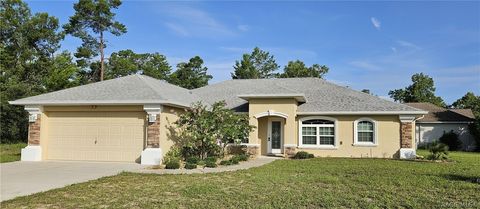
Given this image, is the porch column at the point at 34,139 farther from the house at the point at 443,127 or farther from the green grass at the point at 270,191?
the house at the point at 443,127

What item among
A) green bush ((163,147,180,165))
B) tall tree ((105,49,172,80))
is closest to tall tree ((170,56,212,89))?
tall tree ((105,49,172,80))

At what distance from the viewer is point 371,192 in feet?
30.7

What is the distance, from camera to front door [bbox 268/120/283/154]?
72.3 ft

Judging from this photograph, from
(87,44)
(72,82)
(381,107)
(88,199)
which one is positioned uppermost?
(87,44)

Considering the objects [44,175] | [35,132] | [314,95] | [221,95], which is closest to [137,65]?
[221,95]

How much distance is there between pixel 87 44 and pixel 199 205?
113ft

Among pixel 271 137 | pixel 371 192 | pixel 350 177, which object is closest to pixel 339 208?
pixel 371 192

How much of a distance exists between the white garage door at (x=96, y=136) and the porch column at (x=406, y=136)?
13.2m

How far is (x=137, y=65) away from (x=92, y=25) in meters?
8.46

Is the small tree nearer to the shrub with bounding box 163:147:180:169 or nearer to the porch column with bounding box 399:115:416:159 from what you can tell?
the shrub with bounding box 163:147:180:169

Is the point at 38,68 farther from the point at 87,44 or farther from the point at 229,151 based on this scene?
the point at 229,151

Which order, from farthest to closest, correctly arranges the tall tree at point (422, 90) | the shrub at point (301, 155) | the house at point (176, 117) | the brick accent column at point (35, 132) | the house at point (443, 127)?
the tall tree at point (422, 90), the house at point (443, 127), the shrub at point (301, 155), the brick accent column at point (35, 132), the house at point (176, 117)

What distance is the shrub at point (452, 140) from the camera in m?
32.8

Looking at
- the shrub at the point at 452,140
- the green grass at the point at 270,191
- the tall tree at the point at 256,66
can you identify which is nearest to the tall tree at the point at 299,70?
the tall tree at the point at 256,66
